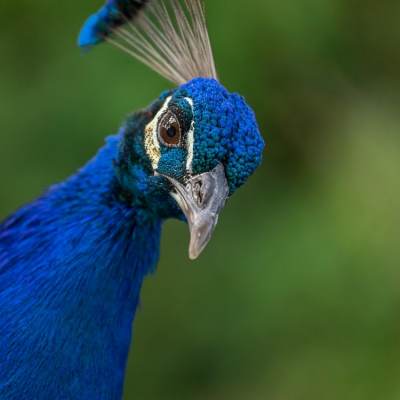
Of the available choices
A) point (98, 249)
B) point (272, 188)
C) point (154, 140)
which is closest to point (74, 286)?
point (98, 249)

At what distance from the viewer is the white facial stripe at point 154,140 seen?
1568mm

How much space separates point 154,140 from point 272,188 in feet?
4.64

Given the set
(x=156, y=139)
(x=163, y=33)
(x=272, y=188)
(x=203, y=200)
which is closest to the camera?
(x=203, y=200)

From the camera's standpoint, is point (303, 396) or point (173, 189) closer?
point (173, 189)

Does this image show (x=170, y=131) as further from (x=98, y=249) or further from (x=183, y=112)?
(x=98, y=249)

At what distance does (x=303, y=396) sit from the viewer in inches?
112

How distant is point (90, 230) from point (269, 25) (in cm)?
135

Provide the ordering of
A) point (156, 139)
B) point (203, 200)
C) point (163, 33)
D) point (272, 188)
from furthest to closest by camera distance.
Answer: point (272, 188) → point (163, 33) → point (156, 139) → point (203, 200)

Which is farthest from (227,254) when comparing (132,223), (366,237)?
(132,223)

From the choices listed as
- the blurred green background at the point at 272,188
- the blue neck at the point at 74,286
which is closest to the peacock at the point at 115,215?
the blue neck at the point at 74,286

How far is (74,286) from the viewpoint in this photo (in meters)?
1.62

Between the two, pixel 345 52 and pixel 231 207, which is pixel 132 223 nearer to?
pixel 231 207

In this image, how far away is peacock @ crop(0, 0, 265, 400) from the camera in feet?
4.92

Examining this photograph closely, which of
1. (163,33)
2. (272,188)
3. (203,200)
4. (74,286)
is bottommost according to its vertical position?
(272,188)
